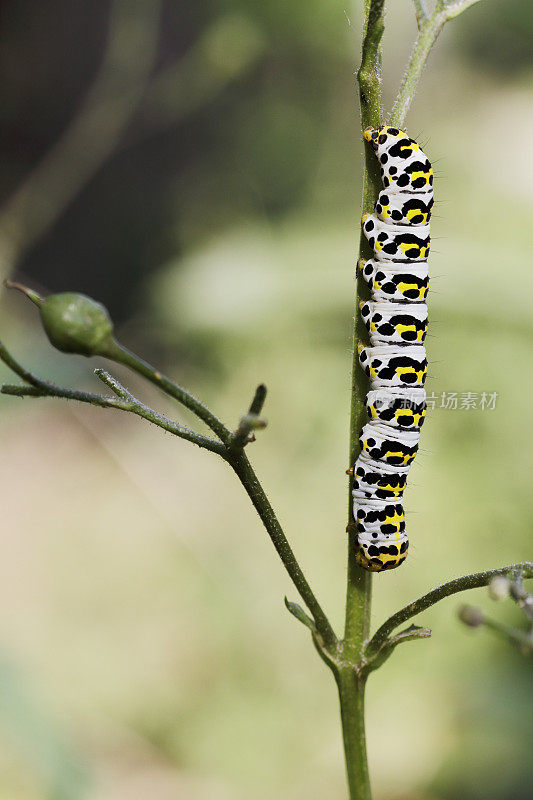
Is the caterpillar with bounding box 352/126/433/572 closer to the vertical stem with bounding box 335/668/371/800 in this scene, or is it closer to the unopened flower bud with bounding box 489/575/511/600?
the vertical stem with bounding box 335/668/371/800

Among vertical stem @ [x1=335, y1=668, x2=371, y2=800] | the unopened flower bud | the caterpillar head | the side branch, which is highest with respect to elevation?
the caterpillar head

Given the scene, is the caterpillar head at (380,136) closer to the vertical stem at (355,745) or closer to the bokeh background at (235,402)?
the vertical stem at (355,745)

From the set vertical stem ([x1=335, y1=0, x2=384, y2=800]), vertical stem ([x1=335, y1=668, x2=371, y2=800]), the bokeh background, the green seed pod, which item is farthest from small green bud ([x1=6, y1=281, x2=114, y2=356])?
the bokeh background

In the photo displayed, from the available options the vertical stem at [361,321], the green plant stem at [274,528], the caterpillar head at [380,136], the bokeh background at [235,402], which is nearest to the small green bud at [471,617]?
the green plant stem at [274,528]

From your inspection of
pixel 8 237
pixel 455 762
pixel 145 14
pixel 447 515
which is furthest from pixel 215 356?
pixel 455 762

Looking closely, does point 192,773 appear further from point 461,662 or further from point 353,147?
point 353,147

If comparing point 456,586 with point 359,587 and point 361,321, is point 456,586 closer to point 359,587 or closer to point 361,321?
point 359,587

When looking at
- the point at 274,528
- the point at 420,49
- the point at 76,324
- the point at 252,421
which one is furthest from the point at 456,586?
the point at 420,49

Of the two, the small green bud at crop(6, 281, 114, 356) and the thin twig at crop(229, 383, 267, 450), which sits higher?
the small green bud at crop(6, 281, 114, 356)
